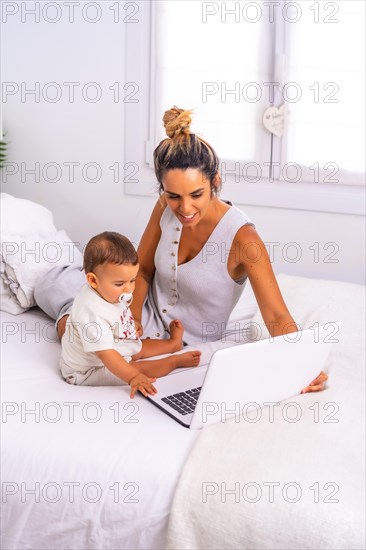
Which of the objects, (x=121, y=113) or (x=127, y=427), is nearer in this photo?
(x=127, y=427)

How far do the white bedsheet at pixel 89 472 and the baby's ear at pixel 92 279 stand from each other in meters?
0.26

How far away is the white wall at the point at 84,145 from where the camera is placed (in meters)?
2.74

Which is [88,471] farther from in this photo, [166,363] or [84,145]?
[84,145]

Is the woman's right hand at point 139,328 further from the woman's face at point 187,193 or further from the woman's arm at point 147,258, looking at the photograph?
the woman's face at point 187,193

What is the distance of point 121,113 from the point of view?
2951 mm

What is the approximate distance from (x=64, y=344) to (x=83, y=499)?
0.48 metres

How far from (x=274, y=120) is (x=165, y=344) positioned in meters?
1.08

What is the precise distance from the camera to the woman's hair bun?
181 cm

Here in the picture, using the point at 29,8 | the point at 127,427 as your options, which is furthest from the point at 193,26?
the point at 127,427

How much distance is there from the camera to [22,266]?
2.39 metres

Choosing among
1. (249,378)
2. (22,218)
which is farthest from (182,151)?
(22,218)

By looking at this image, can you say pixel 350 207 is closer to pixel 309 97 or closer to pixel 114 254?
pixel 309 97

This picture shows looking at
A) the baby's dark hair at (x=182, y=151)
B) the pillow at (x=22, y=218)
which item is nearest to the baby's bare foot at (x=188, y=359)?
the baby's dark hair at (x=182, y=151)

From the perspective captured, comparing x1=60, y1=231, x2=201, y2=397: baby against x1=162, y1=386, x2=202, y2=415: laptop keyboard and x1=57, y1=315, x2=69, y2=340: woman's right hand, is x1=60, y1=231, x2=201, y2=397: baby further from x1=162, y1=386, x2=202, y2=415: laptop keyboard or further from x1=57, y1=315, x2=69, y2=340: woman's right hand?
x1=57, y1=315, x2=69, y2=340: woman's right hand
